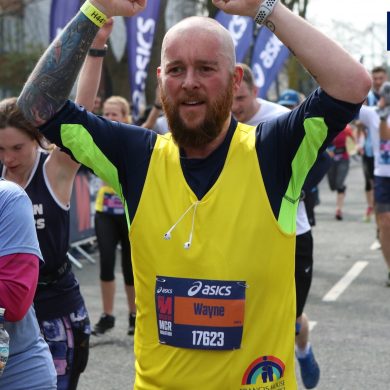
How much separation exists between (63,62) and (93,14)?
18 centimetres

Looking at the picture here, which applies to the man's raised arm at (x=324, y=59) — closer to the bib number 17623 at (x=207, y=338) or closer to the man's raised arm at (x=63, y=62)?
the man's raised arm at (x=63, y=62)

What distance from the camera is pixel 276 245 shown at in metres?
3.02

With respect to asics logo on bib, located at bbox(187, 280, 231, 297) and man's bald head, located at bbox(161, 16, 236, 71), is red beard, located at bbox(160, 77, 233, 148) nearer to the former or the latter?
man's bald head, located at bbox(161, 16, 236, 71)

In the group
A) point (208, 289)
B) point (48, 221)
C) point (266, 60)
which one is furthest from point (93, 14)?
point (266, 60)

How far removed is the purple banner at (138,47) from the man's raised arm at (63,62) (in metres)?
9.74

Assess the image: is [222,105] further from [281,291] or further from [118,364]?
[118,364]

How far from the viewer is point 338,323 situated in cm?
820

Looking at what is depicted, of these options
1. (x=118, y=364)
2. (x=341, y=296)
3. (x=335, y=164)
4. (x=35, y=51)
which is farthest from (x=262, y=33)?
(x=35, y=51)

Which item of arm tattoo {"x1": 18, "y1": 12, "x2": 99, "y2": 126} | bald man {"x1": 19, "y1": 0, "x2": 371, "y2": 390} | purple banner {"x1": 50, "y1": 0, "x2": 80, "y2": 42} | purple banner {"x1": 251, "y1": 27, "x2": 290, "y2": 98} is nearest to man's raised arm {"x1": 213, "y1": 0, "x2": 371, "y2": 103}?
bald man {"x1": 19, "y1": 0, "x2": 371, "y2": 390}

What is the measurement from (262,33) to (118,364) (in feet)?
31.3

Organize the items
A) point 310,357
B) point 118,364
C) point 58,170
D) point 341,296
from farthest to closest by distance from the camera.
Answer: point 341,296
point 118,364
point 310,357
point 58,170

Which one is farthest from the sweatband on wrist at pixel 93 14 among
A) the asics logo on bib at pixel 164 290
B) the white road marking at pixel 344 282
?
the white road marking at pixel 344 282

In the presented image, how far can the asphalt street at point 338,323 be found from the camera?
6528 mm

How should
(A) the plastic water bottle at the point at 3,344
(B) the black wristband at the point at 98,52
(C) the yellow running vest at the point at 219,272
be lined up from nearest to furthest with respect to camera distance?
(A) the plastic water bottle at the point at 3,344 < (C) the yellow running vest at the point at 219,272 < (B) the black wristband at the point at 98,52
